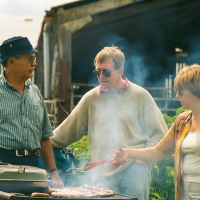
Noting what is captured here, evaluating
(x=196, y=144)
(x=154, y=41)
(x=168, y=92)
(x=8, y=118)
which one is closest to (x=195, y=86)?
(x=196, y=144)

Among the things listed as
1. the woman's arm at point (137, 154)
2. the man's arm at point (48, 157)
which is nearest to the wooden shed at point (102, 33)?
the man's arm at point (48, 157)

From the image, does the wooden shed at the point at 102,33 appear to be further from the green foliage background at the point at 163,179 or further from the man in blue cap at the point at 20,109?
the man in blue cap at the point at 20,109

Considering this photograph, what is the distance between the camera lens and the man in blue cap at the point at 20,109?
660 centimetres

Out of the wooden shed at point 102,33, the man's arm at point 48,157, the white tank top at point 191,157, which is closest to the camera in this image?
the white tank top at point 191,157

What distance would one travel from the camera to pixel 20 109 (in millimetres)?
6695

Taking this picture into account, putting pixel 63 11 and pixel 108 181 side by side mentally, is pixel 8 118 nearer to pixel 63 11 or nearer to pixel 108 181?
pixel 108 181

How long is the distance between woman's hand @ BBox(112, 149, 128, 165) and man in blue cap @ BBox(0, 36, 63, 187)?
0.63 metres

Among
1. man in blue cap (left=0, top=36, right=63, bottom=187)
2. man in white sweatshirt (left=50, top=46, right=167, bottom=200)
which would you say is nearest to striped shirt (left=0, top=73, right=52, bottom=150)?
man in blue cap (left=0, top=36, right=63, bottom=187)

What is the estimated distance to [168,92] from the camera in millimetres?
18156

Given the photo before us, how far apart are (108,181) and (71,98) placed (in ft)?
30.6

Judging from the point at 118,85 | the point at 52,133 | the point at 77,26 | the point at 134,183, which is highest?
the point at 77,26

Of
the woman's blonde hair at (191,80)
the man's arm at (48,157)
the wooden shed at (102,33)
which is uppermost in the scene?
the wooden shed at (102,33)

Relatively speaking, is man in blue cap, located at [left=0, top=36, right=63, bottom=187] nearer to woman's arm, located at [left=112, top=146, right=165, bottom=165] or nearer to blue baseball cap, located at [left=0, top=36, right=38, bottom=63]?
blue baseball cap, located at [left=0, top=36, right=38, bottom=63]

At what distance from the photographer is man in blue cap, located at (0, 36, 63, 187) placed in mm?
6598
